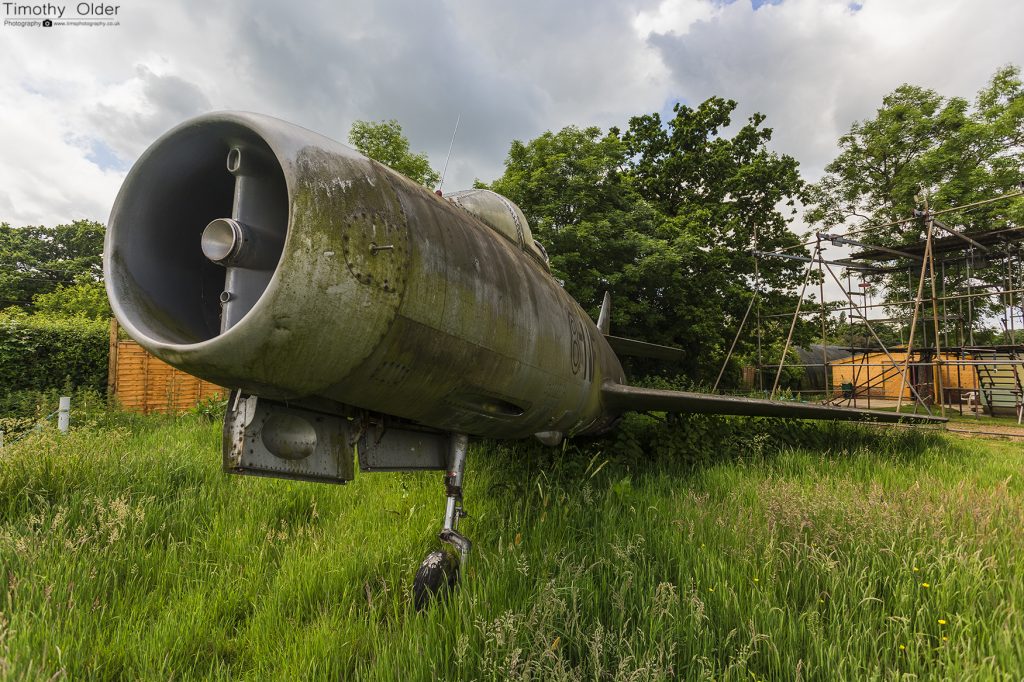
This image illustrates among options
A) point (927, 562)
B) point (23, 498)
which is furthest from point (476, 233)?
A: point (23, 498)

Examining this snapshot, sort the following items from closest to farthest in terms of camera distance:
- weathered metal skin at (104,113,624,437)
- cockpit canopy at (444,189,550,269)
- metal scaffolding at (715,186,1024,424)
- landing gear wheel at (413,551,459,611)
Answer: weathered metal skin at (104,113,624,437)
landing gear wheel at (413,551,459,611)
cockpit canopy at (444,189,550,269)
metal scaffolding at (715,186,1024,424)

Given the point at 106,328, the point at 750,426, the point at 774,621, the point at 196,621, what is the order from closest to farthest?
the point at 774,621 → the point at 196,621 → the point at 750,426 → the point at 106,328

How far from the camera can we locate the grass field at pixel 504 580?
1.98 meters

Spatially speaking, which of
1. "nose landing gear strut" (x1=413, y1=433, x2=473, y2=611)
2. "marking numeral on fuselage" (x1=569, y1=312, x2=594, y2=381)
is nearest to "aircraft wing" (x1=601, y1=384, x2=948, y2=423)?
"marking numeral on fuselage" (x1=569, y1=312, x2=594, y2=381)

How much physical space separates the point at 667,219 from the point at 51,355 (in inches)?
690

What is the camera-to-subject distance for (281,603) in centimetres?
260

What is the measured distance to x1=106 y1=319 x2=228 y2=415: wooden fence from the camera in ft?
31.7

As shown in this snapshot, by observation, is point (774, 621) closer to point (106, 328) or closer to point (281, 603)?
A: point (281, 603)

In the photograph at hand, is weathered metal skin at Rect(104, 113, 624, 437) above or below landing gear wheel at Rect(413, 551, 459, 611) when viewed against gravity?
above

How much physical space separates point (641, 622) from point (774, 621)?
61 cm

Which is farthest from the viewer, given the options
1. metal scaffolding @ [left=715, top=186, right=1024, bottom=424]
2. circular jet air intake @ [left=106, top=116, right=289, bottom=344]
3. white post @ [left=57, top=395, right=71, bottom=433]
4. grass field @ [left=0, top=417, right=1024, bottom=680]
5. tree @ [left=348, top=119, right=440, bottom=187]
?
tree @ [left=348, top=119, right=440, bottom=187]

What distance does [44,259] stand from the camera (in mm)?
39844

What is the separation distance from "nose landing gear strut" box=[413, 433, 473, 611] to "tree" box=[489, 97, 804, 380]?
1154 centimetres

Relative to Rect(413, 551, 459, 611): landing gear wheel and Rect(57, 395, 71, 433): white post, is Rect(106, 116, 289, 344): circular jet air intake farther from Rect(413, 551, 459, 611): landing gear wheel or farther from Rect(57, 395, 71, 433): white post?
Rect(57, 395, 71, 433): white post
